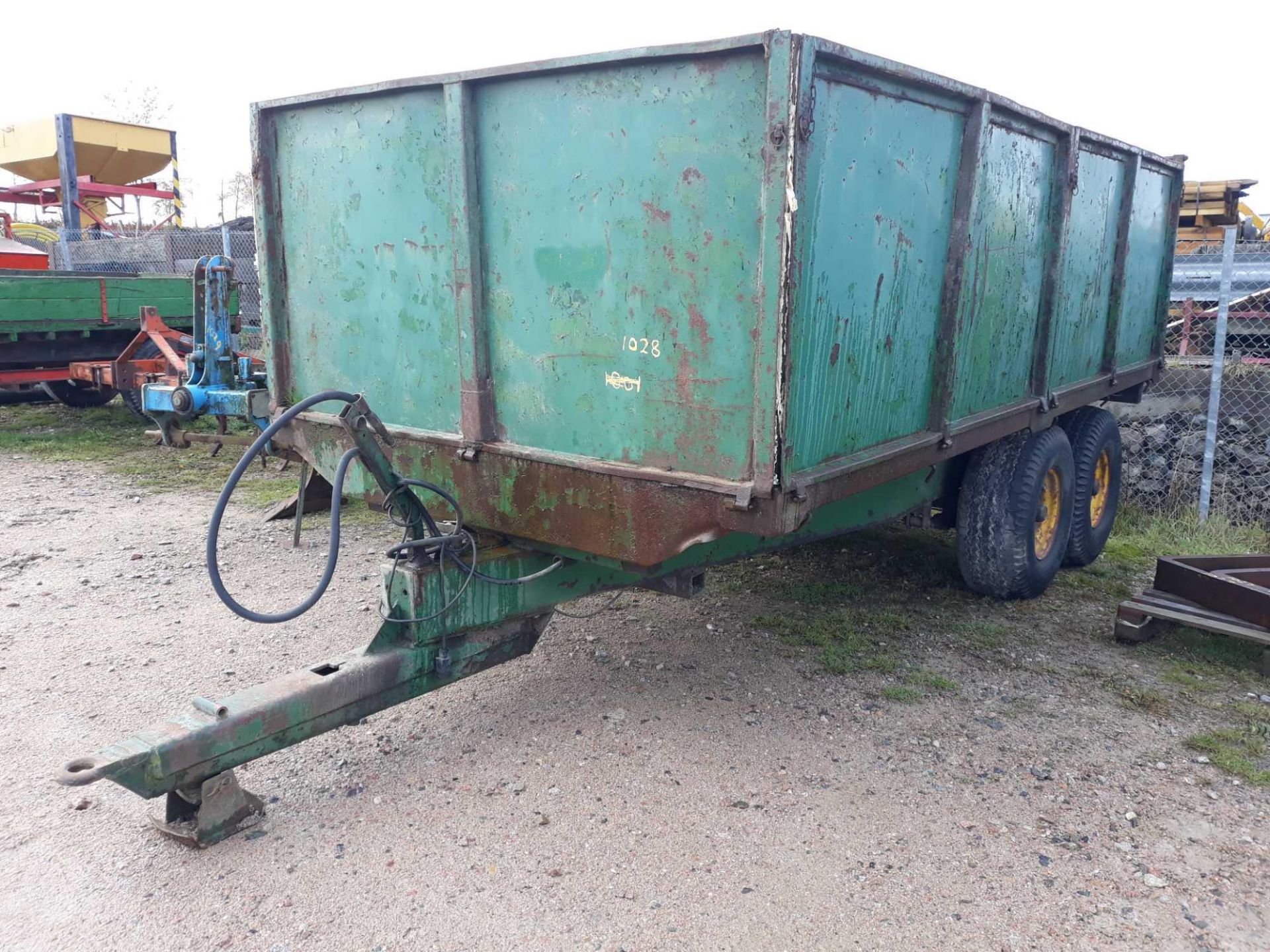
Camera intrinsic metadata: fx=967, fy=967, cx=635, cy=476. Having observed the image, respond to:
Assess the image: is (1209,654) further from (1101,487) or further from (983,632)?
(1101,487)

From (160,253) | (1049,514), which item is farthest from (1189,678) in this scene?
(160,253)

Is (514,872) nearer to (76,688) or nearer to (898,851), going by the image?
(898,851)

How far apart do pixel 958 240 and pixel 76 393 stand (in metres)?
10.1

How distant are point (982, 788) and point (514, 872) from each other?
1.53 metres

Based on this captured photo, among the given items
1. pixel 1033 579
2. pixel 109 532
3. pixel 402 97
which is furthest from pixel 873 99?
pixel 109 532

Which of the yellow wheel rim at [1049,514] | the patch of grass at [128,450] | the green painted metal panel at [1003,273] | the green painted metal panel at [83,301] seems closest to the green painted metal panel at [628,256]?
the green painted metal panel at [1003,273]

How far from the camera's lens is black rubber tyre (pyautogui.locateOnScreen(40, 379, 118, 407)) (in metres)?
10.4

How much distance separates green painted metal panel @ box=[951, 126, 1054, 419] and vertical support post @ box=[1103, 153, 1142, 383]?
1140mm

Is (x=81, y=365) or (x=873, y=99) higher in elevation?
(x=873, y=99)

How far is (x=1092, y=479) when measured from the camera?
539cm

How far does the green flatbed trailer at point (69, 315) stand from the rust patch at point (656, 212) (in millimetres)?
6944

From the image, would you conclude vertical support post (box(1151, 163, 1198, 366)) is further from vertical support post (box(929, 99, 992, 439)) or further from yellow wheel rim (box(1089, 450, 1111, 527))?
vertical support post (box(929, 99, 992, 439))

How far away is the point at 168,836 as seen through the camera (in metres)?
2.80

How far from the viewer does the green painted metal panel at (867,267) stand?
272cm
